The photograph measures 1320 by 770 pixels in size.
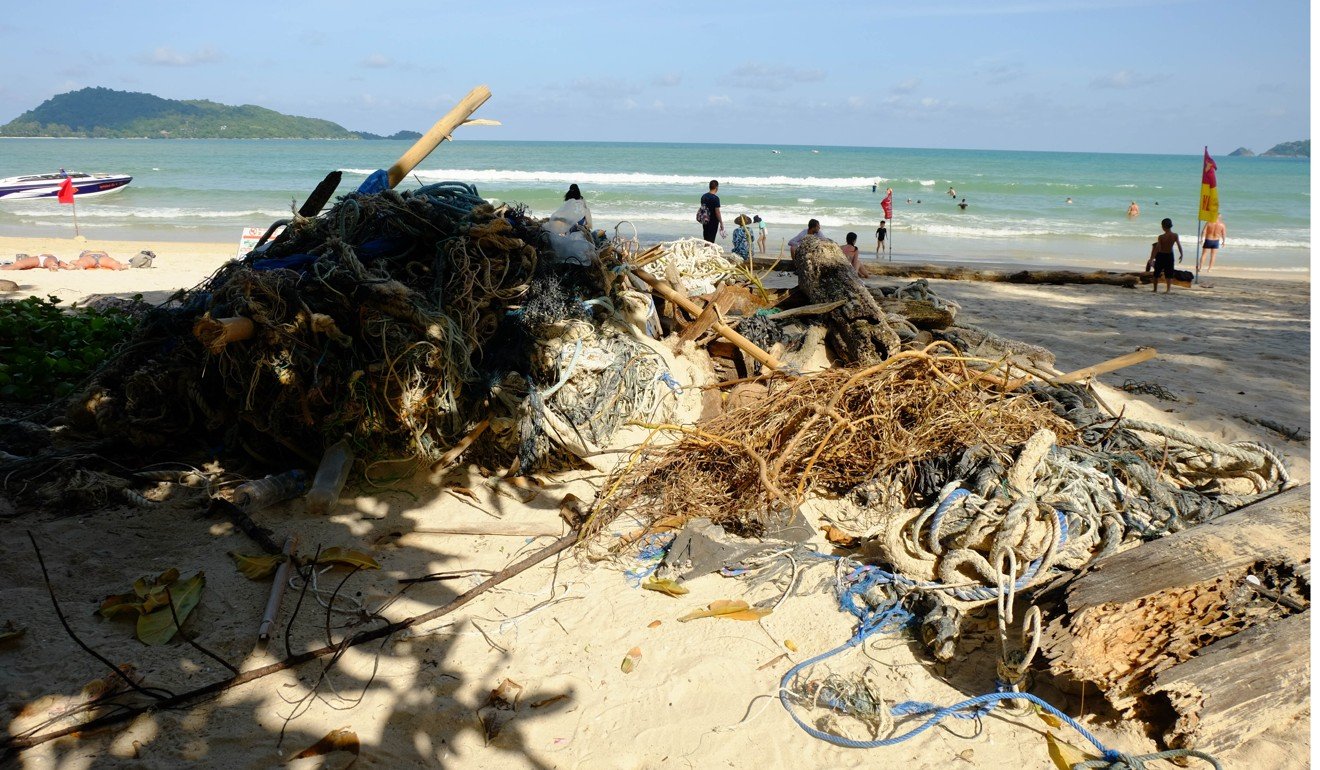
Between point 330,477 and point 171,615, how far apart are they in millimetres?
1107

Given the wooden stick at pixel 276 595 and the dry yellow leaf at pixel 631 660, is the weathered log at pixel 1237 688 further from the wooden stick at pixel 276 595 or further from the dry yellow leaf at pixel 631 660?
the wooden stick at pixel 276 595

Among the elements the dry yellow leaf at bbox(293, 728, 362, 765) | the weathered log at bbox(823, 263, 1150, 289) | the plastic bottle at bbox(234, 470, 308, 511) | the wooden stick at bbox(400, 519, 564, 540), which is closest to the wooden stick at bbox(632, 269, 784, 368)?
the wooden stick at bbox(400, 519, 564, 540)

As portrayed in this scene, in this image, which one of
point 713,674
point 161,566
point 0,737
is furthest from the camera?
point 161,566

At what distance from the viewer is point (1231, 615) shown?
288 centimetres

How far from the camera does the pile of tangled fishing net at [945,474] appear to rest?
3482mm

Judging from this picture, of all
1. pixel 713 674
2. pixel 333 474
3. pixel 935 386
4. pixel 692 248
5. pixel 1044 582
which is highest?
pixel 692 248

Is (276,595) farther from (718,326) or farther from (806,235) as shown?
(806,235)

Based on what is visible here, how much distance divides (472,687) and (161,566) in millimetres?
1642

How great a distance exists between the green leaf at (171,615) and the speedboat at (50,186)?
80.3 ft

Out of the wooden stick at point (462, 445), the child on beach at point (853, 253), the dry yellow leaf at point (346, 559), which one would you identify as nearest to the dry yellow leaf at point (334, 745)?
the dry yellow leaf at point (346, 559)

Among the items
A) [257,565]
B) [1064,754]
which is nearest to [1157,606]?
[1064,754]

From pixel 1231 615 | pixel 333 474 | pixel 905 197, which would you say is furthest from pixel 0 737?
pixel 905 197

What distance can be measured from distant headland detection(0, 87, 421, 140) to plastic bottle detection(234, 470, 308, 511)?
388 ft

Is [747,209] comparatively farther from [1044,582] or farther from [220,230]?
[1044,582]
